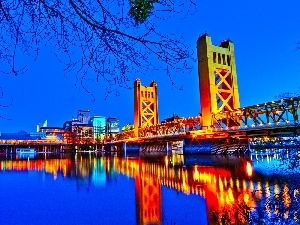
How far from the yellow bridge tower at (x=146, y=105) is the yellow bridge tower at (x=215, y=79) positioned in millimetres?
33199

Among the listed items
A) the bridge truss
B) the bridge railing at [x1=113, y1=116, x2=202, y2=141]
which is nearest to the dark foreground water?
the bridge truss

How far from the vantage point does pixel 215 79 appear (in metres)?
50.1

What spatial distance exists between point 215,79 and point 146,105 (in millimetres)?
37820

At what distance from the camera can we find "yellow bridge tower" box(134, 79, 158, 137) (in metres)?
80.8

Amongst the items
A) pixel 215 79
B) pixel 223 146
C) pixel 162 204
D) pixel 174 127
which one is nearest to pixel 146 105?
pixel 174 127

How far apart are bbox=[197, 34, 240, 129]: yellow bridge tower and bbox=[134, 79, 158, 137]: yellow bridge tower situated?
33199mm

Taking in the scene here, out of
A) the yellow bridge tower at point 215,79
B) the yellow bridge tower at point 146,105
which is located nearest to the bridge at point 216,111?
the yellow bridge tower at point 215,79

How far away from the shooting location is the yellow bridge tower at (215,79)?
44.6 metres

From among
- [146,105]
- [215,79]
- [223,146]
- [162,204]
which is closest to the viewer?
[162,204]

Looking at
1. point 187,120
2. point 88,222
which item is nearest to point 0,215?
point 88,222

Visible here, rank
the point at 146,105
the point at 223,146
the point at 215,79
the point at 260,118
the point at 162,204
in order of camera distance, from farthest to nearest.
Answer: the point at 146,105
the point at 215,79
the point at 223,146
the point at 260,118
the point at 162,204

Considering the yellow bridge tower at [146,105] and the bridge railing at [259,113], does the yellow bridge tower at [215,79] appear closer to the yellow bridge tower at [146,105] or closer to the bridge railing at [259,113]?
the bridge railing at [259,113]

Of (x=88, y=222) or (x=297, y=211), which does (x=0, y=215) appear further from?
(x=297, y=211)

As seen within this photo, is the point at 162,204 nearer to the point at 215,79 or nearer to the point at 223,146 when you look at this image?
the point at 223,146
